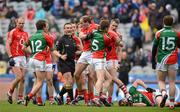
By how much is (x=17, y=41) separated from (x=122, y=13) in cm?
1174

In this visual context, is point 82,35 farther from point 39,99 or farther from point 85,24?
point 39,99

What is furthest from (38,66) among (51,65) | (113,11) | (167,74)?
(113,11)

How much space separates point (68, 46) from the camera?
2316 cm

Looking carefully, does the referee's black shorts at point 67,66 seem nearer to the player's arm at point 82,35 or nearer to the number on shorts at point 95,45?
the player's arm at point 82,35

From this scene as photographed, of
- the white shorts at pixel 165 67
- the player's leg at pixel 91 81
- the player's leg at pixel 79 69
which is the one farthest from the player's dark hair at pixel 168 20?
the player's leg at pixel 91 81

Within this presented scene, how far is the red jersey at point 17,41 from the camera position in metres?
23.5

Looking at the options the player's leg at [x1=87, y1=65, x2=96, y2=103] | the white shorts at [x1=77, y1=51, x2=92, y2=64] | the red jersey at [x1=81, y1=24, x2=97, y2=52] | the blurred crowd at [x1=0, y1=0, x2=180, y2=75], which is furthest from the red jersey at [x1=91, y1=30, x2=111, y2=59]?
the blurred crowd at [x1=0, y1=0, x2=180, y2=75]

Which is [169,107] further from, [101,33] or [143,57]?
[143,57]

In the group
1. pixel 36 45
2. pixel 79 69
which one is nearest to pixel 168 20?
pixel 79 69

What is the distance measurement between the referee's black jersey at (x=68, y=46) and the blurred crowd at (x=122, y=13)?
8985 mm

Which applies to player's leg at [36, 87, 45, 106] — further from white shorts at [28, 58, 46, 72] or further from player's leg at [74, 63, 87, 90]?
player's leg at [74, 63, 87, 90]

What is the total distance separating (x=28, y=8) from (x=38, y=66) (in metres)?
15.9

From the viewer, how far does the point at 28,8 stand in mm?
36938

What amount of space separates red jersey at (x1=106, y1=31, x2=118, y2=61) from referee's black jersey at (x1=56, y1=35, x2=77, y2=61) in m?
1.27
